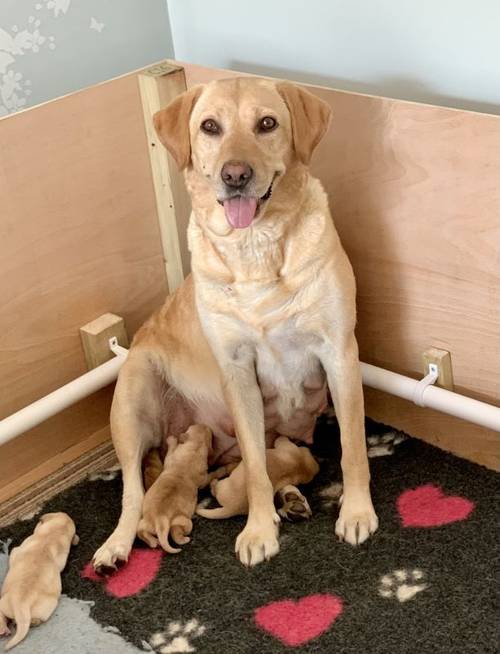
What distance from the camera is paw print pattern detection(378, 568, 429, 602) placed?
2047 millimetres

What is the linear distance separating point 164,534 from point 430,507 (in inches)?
23.6

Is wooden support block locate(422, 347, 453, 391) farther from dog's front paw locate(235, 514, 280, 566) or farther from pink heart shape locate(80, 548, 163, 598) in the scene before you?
pink heart shape locate(80, 548, 163, 598)

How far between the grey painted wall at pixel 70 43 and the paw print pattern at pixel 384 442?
48.2 inches

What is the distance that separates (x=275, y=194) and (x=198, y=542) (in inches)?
31.5

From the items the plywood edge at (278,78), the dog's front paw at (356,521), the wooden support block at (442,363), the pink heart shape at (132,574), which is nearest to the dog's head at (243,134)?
the plywood edge at (278,78)

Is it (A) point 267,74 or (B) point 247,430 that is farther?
(A) point 267,74

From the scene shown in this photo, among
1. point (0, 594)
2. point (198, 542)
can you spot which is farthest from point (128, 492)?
point (0, 594)

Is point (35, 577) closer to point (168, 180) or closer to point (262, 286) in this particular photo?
point (262, 286)

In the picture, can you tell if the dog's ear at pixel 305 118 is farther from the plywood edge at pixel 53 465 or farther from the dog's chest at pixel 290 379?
the plywood edge at pixel 53 465

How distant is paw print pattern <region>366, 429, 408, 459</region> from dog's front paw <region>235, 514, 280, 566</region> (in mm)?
397

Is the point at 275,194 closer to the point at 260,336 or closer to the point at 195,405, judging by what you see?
the point at 260,336

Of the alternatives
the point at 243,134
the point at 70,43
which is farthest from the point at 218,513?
the point at 70,43

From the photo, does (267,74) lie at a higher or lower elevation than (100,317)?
higher

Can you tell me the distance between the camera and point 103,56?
2.79 m
